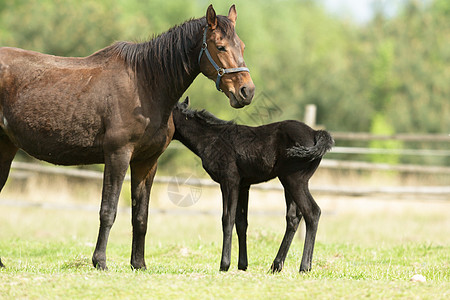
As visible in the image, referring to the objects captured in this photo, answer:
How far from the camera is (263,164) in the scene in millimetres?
5875

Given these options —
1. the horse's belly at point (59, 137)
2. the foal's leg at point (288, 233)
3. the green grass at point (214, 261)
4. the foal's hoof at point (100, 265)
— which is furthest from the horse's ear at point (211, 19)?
the foal's hoof at point (100, 265)

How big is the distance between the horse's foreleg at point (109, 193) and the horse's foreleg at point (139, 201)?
1.44ft

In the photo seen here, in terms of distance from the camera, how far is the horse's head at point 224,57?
524cm

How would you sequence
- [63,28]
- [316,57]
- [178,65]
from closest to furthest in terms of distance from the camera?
[178,65]
[63,28]
[316,57]

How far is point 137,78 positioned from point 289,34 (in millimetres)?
32051

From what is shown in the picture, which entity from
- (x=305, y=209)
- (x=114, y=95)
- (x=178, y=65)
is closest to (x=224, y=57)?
(x=178, y=65)

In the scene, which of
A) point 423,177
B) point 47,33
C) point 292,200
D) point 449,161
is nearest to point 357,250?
point 292,200

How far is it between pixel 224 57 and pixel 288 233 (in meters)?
1.91

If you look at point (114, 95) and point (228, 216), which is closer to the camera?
point (114, 95)

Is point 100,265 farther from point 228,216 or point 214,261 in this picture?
point 214,261

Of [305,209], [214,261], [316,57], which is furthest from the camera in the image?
[316,57]

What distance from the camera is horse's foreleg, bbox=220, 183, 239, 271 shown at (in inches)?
221

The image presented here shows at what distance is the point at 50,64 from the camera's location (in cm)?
566

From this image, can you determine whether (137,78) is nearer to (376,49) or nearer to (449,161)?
(449,161)
